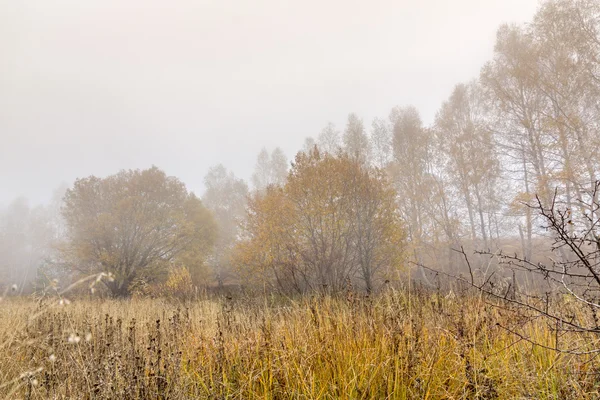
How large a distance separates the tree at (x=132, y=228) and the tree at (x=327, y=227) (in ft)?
22.1

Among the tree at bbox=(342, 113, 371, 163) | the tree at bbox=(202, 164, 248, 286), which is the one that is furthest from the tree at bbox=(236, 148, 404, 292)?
the tree at bbox=(202, 164, 248, 286)

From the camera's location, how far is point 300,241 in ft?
36.4

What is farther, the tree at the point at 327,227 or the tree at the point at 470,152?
the tree at the point at 470,152

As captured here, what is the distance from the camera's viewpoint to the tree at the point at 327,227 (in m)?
10.4

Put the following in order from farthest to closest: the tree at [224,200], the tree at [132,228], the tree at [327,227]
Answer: the tree at [224,200] → the tree at [132,228] → the tree at [327,227]

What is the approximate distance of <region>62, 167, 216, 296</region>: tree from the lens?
1580 centimetres

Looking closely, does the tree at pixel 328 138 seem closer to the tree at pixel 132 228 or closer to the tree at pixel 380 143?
the tree at pixel 380 143

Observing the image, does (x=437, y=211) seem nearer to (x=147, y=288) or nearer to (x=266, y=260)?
(x=266, y=260)

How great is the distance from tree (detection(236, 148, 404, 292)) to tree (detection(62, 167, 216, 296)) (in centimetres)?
675

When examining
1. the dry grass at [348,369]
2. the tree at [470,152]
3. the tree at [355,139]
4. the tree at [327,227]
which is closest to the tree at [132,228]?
the tree at [327,227]

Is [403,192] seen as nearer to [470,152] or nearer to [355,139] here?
[470,152]

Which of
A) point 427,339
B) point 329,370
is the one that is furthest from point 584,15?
point 329,370

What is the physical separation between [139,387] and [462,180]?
57.6ft

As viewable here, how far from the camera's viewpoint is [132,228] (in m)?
16.5
